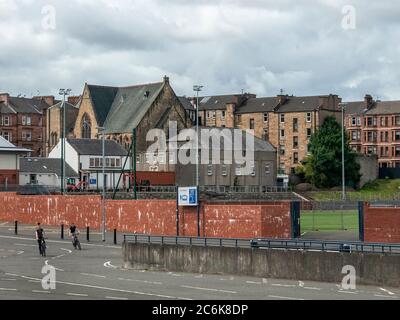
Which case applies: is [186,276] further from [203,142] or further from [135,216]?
[203,142]

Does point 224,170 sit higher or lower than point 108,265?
higher

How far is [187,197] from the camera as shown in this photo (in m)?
58.8

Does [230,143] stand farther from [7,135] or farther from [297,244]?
[297,244]

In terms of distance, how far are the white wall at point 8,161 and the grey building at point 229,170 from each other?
23.9m

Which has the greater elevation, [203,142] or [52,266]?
[203,142]

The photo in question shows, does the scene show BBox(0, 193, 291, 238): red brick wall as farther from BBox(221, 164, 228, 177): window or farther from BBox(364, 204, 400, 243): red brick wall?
BBox(221, 164, 228, 177): window

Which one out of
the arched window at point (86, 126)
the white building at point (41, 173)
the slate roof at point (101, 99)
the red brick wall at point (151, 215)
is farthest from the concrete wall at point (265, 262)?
the arched window at point (86, 126)

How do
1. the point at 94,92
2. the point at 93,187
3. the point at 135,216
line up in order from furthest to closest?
the point at 94,92, the point at 93,187, the point at 135,216

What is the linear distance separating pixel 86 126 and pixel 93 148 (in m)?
24.2

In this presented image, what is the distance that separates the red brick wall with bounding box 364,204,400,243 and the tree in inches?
2795

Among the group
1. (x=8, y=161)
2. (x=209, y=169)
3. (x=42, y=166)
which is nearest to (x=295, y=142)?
(x=209, y=169)
